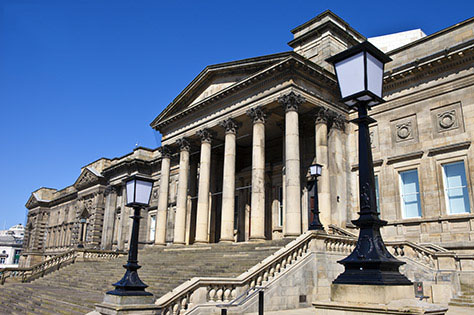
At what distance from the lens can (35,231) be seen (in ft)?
202

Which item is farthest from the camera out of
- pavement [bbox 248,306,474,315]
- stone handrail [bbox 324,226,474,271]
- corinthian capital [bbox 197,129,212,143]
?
corinthian capital [bbox 197,129,212,143]

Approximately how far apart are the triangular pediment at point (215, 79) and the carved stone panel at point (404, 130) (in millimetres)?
7378

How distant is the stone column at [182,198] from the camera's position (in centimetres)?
2647

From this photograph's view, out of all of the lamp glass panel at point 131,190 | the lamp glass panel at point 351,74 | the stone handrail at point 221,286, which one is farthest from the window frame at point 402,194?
the lamp glass panel at point 351,74

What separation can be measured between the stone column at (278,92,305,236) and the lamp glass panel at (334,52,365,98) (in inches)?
570

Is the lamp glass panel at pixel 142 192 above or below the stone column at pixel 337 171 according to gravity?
below

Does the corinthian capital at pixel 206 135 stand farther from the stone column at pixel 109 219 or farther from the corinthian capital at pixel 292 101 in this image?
the stone column at pixel 109 219

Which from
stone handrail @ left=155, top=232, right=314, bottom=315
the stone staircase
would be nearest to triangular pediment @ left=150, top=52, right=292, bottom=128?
the stone staircase

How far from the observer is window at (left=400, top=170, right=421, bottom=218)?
2084 centimetres

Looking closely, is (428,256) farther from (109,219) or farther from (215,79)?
(109,219)

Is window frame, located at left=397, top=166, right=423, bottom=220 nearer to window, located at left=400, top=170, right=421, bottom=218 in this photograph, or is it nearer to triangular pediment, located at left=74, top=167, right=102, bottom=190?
window, located at left=400, top=170, right=421, bottom=218

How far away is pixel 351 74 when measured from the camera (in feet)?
18.1

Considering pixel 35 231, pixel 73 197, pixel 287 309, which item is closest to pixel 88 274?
pixel 287 309

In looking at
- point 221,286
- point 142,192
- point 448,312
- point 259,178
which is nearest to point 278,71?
point 259,178
